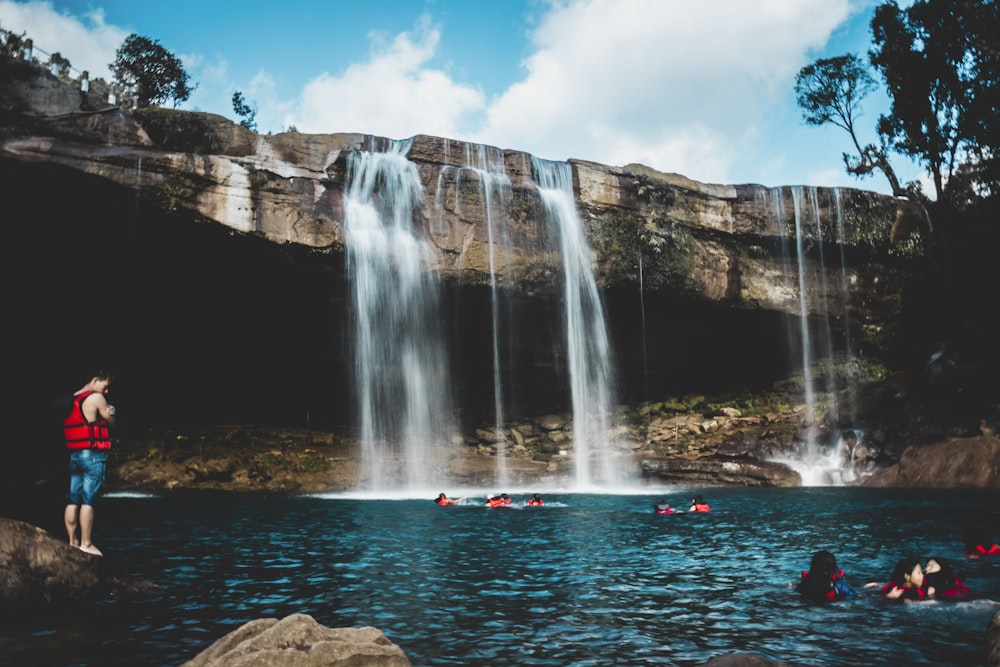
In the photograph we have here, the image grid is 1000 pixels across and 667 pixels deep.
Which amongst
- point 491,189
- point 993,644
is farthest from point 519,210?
point 993,644

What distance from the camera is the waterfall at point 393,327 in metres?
25.1

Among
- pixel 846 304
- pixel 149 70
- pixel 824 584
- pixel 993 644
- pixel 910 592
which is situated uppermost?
pixel 149 70

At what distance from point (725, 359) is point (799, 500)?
1207cm

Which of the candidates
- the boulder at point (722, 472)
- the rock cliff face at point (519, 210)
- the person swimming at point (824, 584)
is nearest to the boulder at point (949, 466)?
the boulder at point (722, 472)

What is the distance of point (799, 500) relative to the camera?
20984 millimetres

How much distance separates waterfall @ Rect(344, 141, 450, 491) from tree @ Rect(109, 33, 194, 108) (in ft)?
63.7

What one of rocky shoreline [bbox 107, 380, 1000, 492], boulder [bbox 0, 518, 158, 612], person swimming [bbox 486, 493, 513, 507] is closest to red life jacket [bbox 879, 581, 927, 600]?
boulder [bbox 0, 518, 158, 612]

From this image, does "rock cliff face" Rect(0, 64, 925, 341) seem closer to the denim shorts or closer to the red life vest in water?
the denim shorts

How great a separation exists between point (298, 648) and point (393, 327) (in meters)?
23.0

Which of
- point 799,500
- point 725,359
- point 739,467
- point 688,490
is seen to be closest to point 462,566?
point 799,500

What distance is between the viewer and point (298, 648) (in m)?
5.03

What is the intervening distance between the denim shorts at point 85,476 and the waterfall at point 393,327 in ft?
54.6

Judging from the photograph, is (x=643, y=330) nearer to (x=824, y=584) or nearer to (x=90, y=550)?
(x=824, y=584)

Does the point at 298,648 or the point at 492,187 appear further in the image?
the point at 492,187
